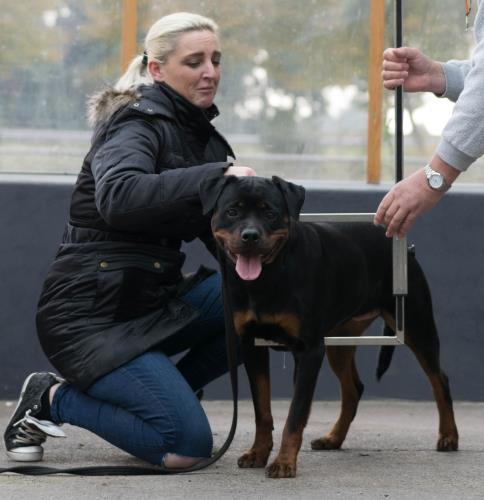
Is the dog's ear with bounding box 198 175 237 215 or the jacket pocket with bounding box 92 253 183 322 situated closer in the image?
the dog's ear with bounding box 198 175 237 215

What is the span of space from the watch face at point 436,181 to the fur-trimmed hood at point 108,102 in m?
1.51

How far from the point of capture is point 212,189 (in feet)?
13.4

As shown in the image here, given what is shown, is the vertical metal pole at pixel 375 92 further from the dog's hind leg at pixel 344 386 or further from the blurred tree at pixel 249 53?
the dog's hind leg at pixel 344 386

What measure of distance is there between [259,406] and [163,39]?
4.85ft

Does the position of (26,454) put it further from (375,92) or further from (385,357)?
(375,92)

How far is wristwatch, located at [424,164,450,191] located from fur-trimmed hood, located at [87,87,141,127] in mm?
1496

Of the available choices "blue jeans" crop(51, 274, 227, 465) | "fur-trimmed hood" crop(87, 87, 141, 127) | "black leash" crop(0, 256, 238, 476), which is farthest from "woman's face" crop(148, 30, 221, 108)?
"blue jeans" crop(51, 274, 227, 465)

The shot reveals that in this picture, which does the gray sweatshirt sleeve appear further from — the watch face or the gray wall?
the gray wall

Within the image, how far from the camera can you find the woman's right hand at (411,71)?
4.13 meters

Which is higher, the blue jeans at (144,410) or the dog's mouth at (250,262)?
the dog's mouth at (250,262)

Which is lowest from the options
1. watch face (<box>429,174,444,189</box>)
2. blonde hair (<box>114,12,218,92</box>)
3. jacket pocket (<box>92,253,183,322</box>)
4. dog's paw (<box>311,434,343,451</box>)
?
dog's paw (<box>311,434,343,451</box>)

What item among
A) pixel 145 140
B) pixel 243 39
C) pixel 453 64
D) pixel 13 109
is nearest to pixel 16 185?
pixel 13 109

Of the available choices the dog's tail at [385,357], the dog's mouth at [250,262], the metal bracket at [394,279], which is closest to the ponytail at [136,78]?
the metal bracket at [394,279]

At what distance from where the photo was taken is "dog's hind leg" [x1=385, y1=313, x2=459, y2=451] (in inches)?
191
